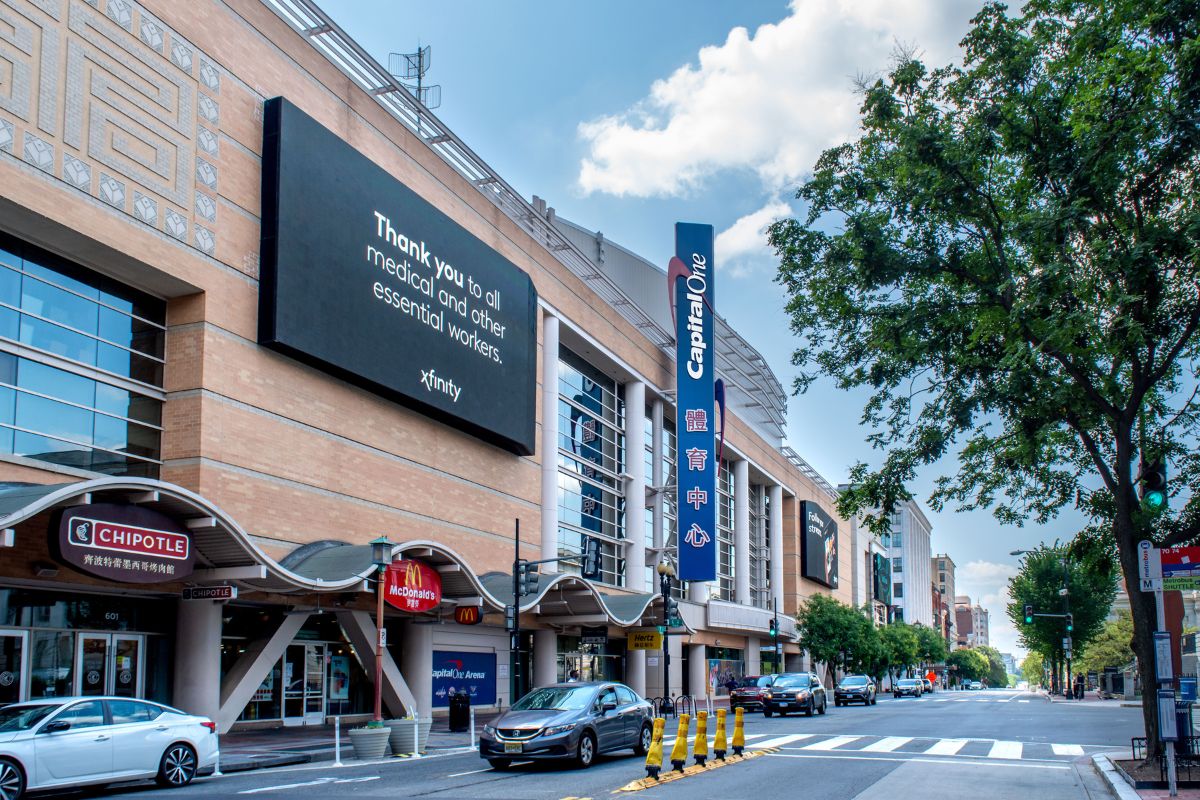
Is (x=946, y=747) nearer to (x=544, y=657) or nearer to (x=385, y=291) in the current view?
(x=385, y=291)

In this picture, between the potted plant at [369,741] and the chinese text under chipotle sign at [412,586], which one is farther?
the chinese text under chipotle sign at [412,586]

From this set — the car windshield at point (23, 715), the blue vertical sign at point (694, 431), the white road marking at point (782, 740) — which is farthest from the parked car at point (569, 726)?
the blue vertical sign at point (694, 431)

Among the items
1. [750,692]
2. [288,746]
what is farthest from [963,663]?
[288,746]

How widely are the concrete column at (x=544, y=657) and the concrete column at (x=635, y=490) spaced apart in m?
9.95

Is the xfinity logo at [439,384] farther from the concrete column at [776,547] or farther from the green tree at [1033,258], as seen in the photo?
the concrete column at [776,547]

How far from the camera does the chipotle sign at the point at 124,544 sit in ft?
62.0

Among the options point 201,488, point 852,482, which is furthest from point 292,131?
point 852,482

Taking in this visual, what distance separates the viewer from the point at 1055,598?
7719cm

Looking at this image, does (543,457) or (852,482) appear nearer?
(852,482)

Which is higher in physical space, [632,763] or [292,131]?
Result: [292,131]

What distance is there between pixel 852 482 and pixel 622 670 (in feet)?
105

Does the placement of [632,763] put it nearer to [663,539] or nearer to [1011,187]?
[1011,187]

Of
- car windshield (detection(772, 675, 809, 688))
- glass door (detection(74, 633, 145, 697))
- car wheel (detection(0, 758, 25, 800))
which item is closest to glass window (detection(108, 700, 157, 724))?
car wheel (detection(0, 758, 25, 800))

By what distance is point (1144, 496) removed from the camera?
17.5 metres
